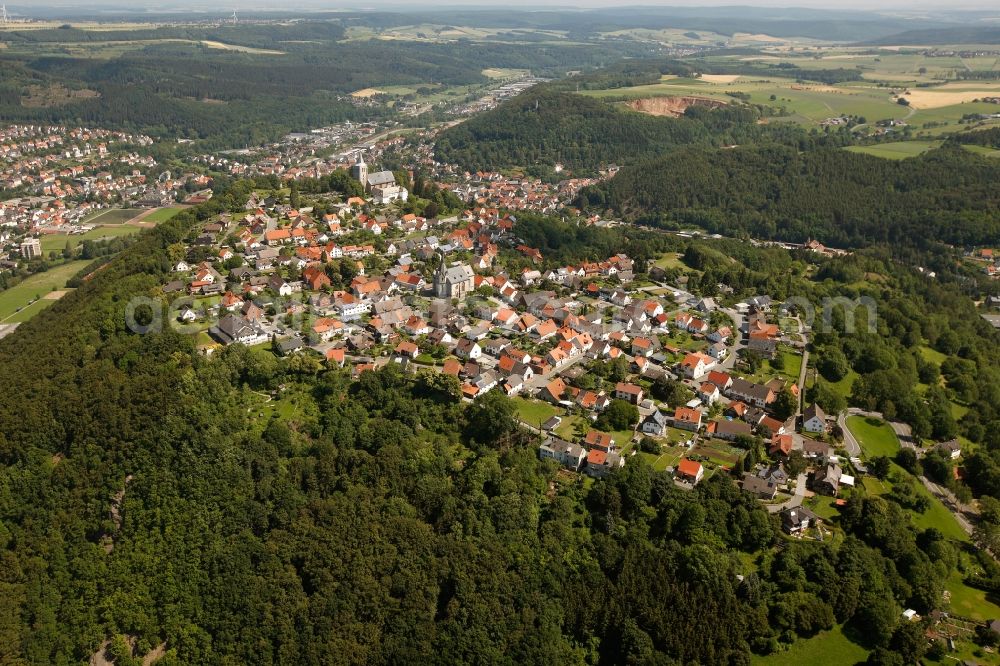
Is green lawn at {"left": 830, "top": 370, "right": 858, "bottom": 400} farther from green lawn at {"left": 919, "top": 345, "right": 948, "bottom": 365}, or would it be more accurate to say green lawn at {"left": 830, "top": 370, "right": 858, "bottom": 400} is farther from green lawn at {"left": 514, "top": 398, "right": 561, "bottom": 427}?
green lawn at {"left": 514, "top": 398, "right": 561, "bottom": 427}

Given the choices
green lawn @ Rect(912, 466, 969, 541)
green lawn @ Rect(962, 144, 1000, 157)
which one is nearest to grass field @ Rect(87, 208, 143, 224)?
green lawn @ Rect(912, 466, 969, 541)

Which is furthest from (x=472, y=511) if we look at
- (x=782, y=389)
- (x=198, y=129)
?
(x=198, y=129)

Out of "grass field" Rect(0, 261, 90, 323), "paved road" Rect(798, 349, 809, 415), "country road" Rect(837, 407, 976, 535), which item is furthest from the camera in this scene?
"grass field" Rect(0, 261, 90, 323)

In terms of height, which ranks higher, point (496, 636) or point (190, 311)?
point (190, 311)

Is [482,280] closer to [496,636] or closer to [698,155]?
[496,636]

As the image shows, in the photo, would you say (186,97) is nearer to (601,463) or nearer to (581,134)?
(581,134)

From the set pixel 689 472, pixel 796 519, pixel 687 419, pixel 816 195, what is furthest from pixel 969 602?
pixel 816 195
